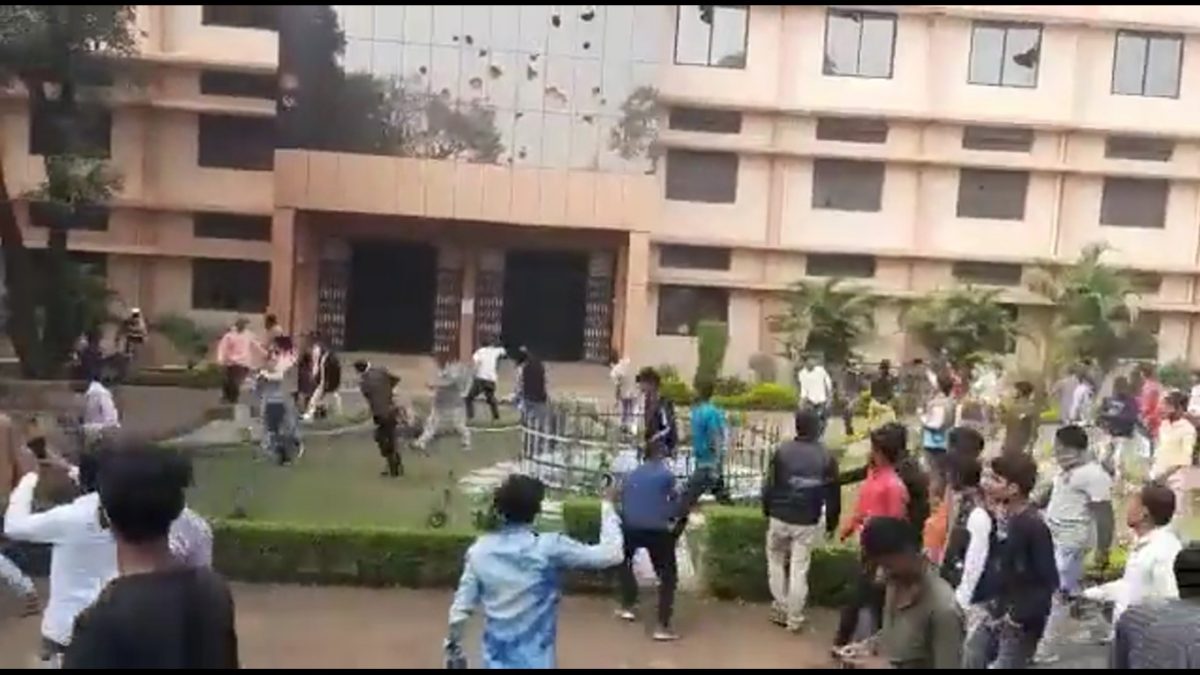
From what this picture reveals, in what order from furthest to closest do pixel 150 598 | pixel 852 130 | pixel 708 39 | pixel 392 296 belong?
pixel 852 130 < pixel 708 39 < pixel 392 296 < pixel 150 598

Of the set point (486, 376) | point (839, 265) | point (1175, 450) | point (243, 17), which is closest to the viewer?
point (1175, 450)

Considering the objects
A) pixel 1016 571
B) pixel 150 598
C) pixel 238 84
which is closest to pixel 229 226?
pixel 238 84

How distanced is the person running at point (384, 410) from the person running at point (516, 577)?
8.06 m

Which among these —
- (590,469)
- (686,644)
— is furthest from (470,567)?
(590,469)

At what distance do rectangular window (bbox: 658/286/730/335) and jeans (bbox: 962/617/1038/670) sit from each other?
73.3 feet

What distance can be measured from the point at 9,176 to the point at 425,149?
317 inches

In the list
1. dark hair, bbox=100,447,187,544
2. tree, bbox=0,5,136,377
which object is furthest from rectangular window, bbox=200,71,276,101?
Answer: dark hair, bbox=100,447,187,544

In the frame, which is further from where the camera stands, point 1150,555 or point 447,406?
point 447,406

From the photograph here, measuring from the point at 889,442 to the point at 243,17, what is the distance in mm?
21909

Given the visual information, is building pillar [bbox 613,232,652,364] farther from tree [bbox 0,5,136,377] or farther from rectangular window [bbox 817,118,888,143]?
tree [bbox 0,5,136,377]

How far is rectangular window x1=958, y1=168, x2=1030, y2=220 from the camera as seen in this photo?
2830cm

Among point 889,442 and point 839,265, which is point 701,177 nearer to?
point 839,265

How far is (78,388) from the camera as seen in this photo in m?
18.1

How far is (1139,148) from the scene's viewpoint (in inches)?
1116
